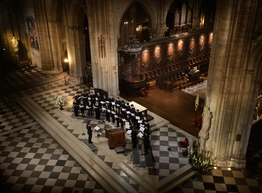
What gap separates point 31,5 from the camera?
24109 mm

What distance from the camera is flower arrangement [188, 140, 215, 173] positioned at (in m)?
12.7

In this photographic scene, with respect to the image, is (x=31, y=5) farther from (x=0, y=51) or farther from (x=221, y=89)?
(x=221, y=89)

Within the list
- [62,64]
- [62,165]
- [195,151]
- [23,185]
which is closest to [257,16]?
[195,151]

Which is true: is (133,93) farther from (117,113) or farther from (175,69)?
(175,69)

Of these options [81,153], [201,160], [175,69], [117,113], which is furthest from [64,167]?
[175,69]

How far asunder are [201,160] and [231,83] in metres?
3.77

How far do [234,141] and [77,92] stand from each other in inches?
480

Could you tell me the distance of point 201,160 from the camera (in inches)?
501

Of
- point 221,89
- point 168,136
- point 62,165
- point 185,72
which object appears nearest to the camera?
point 221,89

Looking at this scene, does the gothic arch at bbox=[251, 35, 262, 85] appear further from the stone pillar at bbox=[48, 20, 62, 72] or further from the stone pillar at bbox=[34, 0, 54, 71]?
the stone pillar at bbox=[34, 0, 54, 71]

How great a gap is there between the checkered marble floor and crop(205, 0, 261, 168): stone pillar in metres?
1.10

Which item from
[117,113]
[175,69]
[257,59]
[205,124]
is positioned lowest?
[117,113]

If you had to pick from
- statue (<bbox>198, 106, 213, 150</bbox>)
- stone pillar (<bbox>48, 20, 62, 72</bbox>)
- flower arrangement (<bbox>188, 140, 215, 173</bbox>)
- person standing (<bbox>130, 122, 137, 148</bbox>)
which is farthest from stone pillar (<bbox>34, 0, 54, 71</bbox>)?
statue (<bbox>198, 106, 213, 150</bbox>)

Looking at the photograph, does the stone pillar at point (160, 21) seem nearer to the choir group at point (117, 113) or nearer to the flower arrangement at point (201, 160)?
the choir group at point (117, 113)
